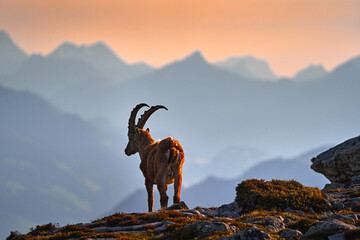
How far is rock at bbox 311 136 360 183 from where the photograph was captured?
42053mm

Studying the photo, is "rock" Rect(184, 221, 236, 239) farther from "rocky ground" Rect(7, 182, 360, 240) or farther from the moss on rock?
the moss on rock

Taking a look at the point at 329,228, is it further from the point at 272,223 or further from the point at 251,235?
the point at 272,223

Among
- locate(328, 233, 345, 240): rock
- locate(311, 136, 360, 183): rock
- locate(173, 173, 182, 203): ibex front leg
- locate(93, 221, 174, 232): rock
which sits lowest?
locate(328, 233, 345, 240): rock

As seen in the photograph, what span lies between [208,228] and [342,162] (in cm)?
2324

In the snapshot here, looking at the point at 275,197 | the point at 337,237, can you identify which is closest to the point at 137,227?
the point at 275,197

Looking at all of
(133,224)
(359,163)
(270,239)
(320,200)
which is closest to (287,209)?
(320,200)

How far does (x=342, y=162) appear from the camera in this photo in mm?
42594

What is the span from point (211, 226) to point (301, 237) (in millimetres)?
3180

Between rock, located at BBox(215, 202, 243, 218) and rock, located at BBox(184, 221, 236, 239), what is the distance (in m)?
6.44

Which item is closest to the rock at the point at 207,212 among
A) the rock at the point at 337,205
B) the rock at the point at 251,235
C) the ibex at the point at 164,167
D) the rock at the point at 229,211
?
the rock at the point at 229,211

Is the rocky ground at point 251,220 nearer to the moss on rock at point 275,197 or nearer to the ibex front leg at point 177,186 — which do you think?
the moss on rock at point 275,197

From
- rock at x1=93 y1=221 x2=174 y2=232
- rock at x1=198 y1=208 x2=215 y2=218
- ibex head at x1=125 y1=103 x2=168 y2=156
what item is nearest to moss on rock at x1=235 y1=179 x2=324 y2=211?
rock at x1=198 y1=208 x2=215 y2=218

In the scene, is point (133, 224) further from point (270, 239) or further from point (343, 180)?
point (343, 180)

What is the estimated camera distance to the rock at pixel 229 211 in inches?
1131
